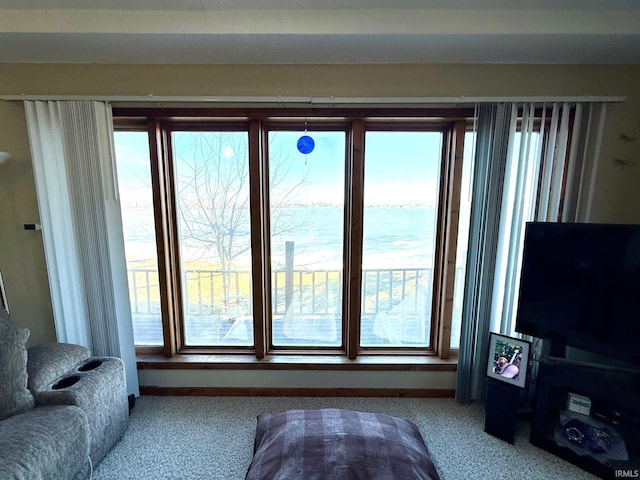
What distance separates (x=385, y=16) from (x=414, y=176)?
3.36 ft

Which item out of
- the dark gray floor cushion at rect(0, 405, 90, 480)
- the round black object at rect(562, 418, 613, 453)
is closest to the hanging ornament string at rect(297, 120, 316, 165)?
the dark gray floor cushion at rect(0, 405, 90, 480)

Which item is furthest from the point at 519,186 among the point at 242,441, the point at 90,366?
the point at 90,366

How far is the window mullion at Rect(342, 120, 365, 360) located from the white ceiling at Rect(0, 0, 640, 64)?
0.61 m

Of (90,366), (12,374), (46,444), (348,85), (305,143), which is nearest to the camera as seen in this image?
(46,444)

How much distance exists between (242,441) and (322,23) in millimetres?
2502

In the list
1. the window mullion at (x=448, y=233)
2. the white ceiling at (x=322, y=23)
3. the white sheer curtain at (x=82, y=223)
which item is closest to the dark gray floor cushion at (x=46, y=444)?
the white sheer curtain at (x=82, y=223)

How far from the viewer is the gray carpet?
155cm

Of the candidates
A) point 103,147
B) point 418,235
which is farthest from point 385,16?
point 103,147

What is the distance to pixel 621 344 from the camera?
1472 millimetres

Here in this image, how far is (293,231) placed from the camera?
85.8 inches

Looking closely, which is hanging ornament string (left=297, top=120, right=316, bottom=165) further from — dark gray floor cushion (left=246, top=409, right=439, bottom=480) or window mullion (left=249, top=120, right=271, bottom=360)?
dark gray floor cushion (left=246, top=409, right=439, bottom=480)

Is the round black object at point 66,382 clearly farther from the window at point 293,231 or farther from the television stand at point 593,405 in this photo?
the television stand at point 593,405

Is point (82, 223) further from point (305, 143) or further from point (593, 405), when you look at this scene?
point (593, 405)

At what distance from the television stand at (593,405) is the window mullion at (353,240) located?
1178 millimetres
